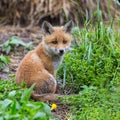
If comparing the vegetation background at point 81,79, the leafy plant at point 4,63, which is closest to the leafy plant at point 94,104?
the vegetation background at point 81,79

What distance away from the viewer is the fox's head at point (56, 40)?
736 cm

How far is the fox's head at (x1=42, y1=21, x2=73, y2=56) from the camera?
290 inches

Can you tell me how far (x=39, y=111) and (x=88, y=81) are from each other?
6.52 ft

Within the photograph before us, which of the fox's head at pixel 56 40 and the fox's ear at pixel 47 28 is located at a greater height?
the fox's ear at pixel 47 28

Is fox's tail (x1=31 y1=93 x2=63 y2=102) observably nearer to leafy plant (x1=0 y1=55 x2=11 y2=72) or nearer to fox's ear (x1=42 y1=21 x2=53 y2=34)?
fox's ear (x1=42 y1=21 x2=53 y2=34)

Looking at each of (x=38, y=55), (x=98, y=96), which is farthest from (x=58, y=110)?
(x=38, y=55)

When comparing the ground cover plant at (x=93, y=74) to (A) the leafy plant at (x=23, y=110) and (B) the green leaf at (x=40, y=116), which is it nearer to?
(A) the leafy plant at (x=23, y=110)

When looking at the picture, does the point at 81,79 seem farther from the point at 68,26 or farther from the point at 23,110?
the point at 23,110

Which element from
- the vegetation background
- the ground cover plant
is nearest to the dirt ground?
the vegetation background

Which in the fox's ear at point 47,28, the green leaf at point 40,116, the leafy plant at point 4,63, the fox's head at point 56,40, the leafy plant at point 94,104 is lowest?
the leafy plant at point 94,104

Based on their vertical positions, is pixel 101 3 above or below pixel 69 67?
above

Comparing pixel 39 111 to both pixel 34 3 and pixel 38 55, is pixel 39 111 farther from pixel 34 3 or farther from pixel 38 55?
pixel 34 3

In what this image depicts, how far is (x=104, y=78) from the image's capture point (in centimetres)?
705

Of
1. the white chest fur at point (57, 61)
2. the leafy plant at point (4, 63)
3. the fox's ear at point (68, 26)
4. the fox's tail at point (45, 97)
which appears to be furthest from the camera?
the leafy plant at point (4, 63)
